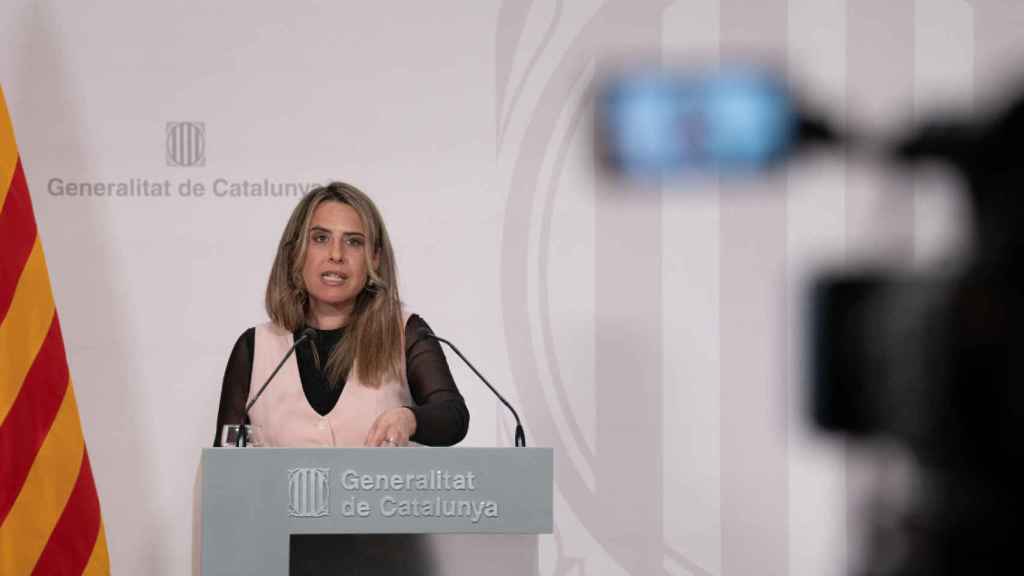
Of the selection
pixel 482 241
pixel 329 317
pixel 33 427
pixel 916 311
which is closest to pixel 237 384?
pixel 329 317

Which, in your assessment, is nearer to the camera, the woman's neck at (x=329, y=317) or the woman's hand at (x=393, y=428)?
the woman's hand at (x=393, y=428)

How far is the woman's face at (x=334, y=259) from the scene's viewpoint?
345 centimetres

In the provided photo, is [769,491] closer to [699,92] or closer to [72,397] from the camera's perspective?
[72,397]

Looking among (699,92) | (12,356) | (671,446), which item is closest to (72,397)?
(12,356)

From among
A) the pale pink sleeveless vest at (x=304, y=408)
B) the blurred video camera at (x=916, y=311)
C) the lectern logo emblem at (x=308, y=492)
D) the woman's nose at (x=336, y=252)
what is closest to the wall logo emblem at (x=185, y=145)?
the woman's nose at (x=336, y=252)

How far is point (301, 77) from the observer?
4352 millimetres

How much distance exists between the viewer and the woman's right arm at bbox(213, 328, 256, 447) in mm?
3319

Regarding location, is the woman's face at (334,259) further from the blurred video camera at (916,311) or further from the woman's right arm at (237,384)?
the blurred video camera at (916,311)

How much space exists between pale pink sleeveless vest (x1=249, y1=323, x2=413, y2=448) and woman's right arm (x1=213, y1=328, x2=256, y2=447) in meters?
0.02

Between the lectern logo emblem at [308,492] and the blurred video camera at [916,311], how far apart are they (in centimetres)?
212

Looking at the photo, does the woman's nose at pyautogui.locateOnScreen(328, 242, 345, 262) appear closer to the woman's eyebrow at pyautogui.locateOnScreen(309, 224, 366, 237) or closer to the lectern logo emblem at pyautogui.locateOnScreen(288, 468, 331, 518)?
the woman's eyebrow at pyautogui.locateOnScreen(309, 224, 366, 237)

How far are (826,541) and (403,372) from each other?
5.91 ft

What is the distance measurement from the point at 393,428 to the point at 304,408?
39 centimetres

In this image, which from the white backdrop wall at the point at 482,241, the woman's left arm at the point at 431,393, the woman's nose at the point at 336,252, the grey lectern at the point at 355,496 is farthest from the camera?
the white backdrop wall at the point at 482,241
